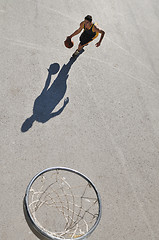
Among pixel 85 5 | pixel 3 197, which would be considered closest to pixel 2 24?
pixel 85 5

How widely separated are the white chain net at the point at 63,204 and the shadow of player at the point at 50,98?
4.57 ft

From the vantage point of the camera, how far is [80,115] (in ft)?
22.2

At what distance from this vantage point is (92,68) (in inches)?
307

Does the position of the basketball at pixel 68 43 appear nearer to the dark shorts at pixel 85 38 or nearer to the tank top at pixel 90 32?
the dark shorts at pixel 85 38

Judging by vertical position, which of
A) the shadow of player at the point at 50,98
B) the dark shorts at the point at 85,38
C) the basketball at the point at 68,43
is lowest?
the shadow of player at the point at 50,98

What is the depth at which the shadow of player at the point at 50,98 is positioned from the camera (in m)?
6.36

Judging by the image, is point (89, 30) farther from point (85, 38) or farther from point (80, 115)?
point (80, 115)

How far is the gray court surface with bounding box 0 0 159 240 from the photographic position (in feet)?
18.4

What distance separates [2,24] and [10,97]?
8.40ft

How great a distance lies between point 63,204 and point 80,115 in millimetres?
2311

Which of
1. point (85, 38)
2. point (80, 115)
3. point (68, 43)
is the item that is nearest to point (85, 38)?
point (85, 38)

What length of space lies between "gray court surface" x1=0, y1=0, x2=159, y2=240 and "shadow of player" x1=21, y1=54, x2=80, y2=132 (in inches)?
1.0

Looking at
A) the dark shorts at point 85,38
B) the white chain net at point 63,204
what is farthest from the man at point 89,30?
the white chain net at point 63,204

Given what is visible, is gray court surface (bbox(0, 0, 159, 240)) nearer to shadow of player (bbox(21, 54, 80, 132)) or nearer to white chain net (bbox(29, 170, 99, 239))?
shadow of player (bbox(21, 54, 80, 132))
